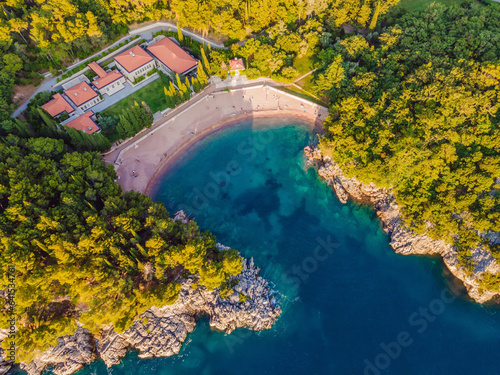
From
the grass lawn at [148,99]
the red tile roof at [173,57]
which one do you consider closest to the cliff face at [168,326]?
the grass lawn at [148,99]

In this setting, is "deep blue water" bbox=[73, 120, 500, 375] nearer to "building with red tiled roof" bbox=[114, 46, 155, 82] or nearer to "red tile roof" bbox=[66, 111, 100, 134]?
"red tile roof" bbox=[66, 111, 100, 134]

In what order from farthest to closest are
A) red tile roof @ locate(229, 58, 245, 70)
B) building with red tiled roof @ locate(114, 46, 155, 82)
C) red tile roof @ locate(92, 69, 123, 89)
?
red tile roof @ locate(229, 58, 245, 70) < building with red tiled roof @ locate(114, 46, 155, 82) < red tile roof @ locate(92, 69, 123, 89)

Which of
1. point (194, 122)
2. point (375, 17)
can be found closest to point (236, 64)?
point (194, 122)

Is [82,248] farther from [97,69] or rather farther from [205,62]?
[205,62]

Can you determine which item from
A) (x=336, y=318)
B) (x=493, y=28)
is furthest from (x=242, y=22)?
(x=336, y=318)

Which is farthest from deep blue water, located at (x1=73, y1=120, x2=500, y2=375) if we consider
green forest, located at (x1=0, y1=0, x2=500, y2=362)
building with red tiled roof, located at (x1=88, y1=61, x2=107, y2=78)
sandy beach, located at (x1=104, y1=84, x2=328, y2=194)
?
building with red tiled roof, located at (x1=88, y1=61, x2=107, y2=78)

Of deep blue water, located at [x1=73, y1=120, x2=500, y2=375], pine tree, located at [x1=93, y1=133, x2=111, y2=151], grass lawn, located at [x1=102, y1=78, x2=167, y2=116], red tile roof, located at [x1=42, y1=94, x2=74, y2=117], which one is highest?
red tile roof, located at [x1=42, y1=94, x2=74, y2=117]

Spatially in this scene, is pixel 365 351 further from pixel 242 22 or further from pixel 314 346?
pixel 242 22
